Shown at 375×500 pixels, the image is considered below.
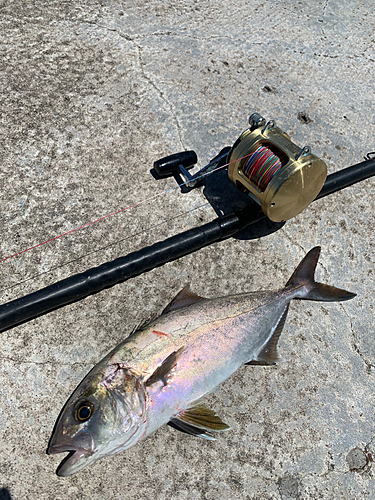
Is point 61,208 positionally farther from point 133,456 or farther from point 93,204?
point 133,456

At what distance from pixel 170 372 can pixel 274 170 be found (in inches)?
49.1

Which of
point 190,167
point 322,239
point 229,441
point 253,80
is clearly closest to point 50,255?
point 190,167

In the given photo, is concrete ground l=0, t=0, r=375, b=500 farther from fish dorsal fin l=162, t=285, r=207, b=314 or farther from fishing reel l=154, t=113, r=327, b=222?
fishing reel l=154, t=113, r=327, b=222

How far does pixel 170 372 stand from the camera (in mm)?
1937

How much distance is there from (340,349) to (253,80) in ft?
7.55

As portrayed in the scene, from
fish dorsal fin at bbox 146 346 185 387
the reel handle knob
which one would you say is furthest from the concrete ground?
fish dorsal fin at bbox 146 346 185 387

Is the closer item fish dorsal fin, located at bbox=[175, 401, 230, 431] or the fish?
the fish

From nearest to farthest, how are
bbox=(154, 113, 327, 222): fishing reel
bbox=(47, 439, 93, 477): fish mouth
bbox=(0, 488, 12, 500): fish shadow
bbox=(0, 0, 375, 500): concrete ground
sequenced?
1. bbox=(47, 439, 93, 477): fish mouth
2. bbox=(0, 488, 12, 500): fish shadow
3. bbox=(0, 0, 375, 500): concrete ground
4. bbox=(154, 113, 327, 222): fishing reel

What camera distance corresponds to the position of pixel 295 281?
241 cm

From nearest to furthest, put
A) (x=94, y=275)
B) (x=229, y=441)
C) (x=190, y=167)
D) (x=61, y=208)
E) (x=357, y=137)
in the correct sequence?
(x=229, y=441)
(x=94, y=275)
(x=61, y=208)
(x=190, y=167)
(x=357, y=137)

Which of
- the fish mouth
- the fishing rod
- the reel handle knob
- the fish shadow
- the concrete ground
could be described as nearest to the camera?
the fish mouth

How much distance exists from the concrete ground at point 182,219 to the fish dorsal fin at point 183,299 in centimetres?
18

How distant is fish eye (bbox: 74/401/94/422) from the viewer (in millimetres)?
Result: 1772

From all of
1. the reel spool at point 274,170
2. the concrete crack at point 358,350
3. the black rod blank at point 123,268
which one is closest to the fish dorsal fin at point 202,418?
the black rod blank at point 123,268
